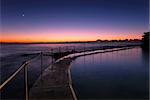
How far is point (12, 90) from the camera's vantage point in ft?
Result: 34.8

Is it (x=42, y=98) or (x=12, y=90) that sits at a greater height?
(x=42, y=98)

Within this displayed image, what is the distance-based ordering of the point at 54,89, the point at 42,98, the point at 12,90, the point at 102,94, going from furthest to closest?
the point at 12,90, the point at 102,94, the point at 54,89, the point at 42,98

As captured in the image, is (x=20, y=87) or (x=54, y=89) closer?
(x=54, y=89)

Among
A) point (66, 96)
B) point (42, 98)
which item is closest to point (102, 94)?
point (66, 96)

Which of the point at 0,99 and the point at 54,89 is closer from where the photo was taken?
the point at 54,89

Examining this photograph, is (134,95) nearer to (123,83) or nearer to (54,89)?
(123,83)

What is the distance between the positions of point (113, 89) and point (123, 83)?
5.51ft

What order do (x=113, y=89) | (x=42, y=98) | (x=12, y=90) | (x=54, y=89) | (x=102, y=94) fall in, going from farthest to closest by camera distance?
(x=12, y=90)
(x=113, y=89)
(x=102, y=94)
(x=54, y=89)
(x=42, y=98)

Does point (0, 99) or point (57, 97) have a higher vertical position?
point (57, 97)

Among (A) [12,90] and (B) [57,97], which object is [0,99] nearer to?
(A) [12,90]

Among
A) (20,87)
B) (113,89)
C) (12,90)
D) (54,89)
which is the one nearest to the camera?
(54,89)

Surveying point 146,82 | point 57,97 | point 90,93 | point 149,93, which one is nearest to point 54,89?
point 57,97

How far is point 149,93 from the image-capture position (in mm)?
9133

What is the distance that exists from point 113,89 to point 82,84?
1941 millimetres
